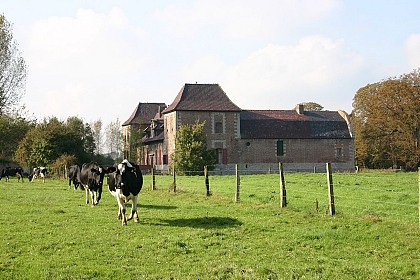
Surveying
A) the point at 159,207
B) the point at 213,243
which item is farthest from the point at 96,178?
the point at 213,243

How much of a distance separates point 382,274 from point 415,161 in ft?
153

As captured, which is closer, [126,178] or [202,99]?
[126,178]

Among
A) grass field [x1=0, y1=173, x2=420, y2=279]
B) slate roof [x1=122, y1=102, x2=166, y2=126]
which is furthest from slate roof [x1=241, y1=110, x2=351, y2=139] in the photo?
grass field [x1=0, y1=173, x2=420, y2=279]

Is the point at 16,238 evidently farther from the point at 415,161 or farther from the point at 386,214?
the point at 415,161

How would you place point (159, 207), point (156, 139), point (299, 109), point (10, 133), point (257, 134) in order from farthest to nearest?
point (299, 109), point (156, 139), point (257, 134), point (10, 133), point (159, 207)

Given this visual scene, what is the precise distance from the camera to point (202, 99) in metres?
53.4

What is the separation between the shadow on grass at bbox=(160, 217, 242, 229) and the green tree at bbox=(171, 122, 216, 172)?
29.9 m

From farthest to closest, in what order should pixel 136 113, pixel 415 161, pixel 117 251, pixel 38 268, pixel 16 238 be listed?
pixel 136 113
pixel 415 161
pixel 16 238
pixel 117 251
pixel 38 268

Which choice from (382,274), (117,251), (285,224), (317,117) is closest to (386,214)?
(285,224)

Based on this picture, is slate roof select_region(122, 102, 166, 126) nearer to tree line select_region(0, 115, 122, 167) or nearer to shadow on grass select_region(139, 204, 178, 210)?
Result: tree line select_region(0, 115, 122, 167)

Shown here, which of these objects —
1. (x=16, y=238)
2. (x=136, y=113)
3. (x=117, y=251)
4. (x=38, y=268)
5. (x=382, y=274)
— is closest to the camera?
(x=382, y=274)

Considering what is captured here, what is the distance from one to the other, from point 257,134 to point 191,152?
1244 cm

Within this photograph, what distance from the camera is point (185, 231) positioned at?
11.3 metres

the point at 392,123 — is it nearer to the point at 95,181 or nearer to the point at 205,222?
the point at 95,181
